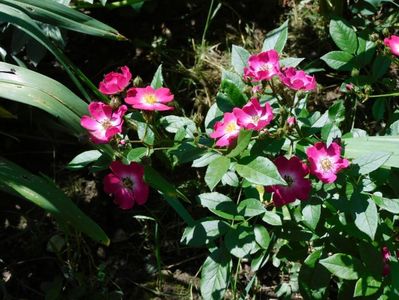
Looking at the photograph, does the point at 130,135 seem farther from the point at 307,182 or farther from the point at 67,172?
the point at 307,182

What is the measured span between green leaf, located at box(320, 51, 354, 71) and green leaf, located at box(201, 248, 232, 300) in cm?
57

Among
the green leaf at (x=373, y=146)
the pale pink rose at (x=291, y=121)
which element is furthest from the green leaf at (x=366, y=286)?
the pale pink rose at (x=291, y=121)

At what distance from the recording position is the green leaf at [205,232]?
125 centimetres

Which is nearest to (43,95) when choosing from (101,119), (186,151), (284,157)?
(101,119)

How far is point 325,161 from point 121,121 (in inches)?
18.1

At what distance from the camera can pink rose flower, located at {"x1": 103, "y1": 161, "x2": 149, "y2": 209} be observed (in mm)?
1267

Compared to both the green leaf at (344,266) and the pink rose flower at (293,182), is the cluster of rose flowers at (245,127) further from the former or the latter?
the green leaf at (344,266)

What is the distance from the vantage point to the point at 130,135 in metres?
1.75

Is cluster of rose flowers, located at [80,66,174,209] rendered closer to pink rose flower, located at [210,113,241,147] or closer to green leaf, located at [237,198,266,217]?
pink rose flower, located at [210,113,241,147]

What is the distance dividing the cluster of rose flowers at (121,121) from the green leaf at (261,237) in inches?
10.7

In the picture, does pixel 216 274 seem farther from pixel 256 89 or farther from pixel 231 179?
pixel 256 89

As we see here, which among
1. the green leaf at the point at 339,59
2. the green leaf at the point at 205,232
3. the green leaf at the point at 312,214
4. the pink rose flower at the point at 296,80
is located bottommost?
the green leaf at the point at 205,232

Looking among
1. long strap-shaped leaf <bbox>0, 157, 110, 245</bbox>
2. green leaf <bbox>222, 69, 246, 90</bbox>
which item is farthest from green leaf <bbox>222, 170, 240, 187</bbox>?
long strap-shaped leaf <bbox>0, 157, 110, 245</bbox>

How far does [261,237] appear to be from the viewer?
48.9 inches
